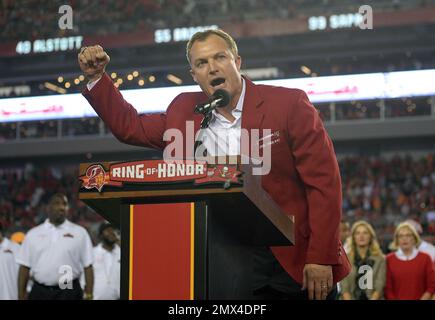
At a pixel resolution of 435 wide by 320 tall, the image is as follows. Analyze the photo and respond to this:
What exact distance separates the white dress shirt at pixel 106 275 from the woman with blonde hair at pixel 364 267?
258cm

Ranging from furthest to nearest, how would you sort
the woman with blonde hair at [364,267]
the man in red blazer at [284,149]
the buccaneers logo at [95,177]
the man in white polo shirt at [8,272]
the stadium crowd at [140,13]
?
the stadium crowd at [140,13] → the man in white polo shirt at [8,272] → the woman with blonde hair at [364,267] → the man in red blazer at [284,149] → the buccaneers logo at [95,177]

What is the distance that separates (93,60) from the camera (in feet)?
8.82

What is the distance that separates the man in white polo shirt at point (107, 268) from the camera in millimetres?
8773

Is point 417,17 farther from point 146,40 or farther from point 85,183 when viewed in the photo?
point 85,183

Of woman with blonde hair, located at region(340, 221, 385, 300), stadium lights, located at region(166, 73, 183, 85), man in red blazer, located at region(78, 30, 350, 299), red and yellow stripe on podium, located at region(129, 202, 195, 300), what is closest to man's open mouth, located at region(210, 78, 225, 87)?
man in red blazer, located at region(78, 30, 350, 299)

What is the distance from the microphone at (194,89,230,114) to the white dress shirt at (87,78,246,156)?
0.14 m

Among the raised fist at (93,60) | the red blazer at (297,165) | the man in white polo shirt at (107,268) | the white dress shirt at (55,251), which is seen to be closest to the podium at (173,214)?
the red blazer at (297,165)

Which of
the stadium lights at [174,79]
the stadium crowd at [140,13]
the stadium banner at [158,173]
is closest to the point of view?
the stadium banner at [158,173]

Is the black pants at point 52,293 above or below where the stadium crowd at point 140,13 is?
below

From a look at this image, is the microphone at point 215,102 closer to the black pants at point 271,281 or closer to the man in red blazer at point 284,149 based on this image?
the man in red blazer at point 284,149

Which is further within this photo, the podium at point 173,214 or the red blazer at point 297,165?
the red blazer at point 297,165

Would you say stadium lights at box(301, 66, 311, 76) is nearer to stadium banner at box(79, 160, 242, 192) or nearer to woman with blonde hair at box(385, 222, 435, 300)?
woman with blonde hair at box(385, 222, 435, 300)

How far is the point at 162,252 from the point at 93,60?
828 millimetres

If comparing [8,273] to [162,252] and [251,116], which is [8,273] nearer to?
[251,116]
